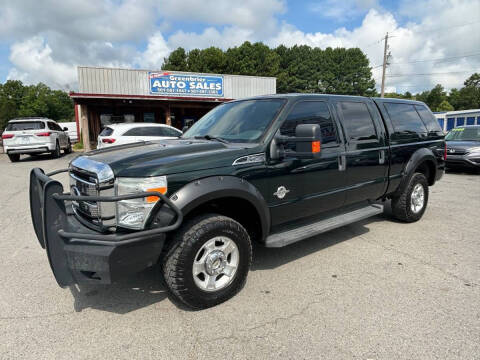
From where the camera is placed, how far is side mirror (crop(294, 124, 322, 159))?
9.32 feet

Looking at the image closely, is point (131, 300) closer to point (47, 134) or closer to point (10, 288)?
point (10, 288)

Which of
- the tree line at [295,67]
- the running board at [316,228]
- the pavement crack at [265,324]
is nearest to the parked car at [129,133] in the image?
the running board at [316,228]

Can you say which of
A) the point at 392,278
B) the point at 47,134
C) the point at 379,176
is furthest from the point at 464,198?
the point at 47,134

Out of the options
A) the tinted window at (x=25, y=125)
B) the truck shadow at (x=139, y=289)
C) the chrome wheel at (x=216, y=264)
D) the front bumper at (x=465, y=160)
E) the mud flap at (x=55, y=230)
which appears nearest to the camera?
the mud flap at (x=55, y=230)

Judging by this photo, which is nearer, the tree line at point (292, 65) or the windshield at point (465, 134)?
the windshield at point (465, 134)

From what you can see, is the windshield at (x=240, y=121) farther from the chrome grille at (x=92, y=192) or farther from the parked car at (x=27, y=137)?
the parked car at (x=27, y=137)

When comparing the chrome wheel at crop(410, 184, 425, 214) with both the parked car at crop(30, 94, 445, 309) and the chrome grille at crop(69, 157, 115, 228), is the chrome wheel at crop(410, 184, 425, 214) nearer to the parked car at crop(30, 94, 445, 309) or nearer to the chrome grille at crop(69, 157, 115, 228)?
the parked car at crop(30, 94, 445, 309)

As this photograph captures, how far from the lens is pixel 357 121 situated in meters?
4.16

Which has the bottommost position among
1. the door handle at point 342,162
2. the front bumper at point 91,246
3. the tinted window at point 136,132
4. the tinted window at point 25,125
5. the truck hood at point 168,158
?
the front bumper at point 91,246

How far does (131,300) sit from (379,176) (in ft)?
11.4

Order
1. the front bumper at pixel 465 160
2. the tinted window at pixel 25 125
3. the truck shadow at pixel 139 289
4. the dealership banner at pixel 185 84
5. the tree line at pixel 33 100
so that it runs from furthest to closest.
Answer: the tree line at pixel 33 100
the dealership banner at pixel 185 84
the tinted window at pixel 25 125
the front bumper at pixel 465 160
the truck shadow at pixel 139 289

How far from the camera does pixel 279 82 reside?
48.4m

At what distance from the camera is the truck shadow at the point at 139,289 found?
2914mm

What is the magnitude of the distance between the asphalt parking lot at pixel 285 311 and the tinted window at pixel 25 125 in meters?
11.5
